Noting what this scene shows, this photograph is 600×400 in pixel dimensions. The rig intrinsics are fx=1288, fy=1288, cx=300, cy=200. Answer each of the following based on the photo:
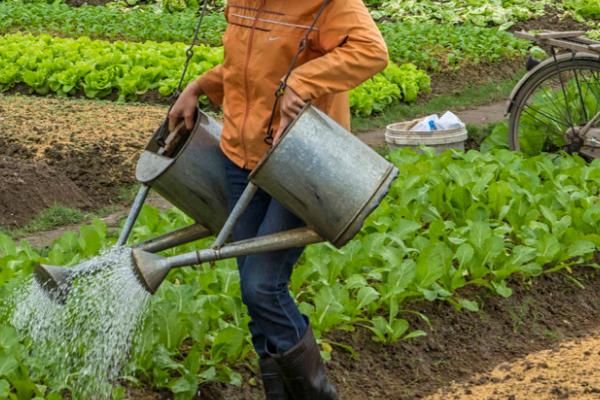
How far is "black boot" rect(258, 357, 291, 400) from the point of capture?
4.18 meters

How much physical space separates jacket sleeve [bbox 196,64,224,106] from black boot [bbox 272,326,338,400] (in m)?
0.87

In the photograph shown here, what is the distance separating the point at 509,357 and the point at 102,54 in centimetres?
744

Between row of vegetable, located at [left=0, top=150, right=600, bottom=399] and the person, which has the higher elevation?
the person

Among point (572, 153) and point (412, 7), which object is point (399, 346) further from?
point (412, 7)

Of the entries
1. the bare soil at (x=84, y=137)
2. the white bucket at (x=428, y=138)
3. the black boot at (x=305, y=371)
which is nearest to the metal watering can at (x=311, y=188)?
the black boot at (x=305, y=371)

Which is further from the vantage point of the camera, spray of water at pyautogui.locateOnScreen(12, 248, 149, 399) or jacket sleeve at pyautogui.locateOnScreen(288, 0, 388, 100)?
spray of water at pyautogui.locateOnScreen(12, 248, 149, 399)

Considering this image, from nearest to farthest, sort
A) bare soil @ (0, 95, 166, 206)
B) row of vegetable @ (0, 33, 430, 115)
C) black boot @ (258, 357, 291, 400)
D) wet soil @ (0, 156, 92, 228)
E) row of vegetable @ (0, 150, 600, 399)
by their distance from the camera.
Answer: black boot @ (258, 357, 291, 400) → row of vegetable @ (0, 150, 600, 399) → wet soil @ (0, 156, 92, 228) → bare soil @ (0, 95, 166, 206) → row of vegetable @ (0, 33, 430, 115)

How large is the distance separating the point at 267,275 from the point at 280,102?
20.9 inches

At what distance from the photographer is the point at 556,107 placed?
8.36 meters

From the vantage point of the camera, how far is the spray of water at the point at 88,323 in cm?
404

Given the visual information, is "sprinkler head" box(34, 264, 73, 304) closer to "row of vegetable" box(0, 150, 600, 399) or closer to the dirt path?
"row of vegetable" box(0, 150, 600, 399)

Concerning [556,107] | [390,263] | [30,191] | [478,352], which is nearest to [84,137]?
[30,191]

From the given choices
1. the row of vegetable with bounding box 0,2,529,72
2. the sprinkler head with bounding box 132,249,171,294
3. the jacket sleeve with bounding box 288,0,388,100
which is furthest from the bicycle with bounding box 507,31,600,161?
the sprinkler head with bounding box 132,249,171,294

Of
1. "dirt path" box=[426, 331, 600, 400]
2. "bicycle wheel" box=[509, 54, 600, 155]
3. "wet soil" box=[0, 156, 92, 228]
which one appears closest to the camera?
"dirt path" box=[426, 331, 600, 400]
